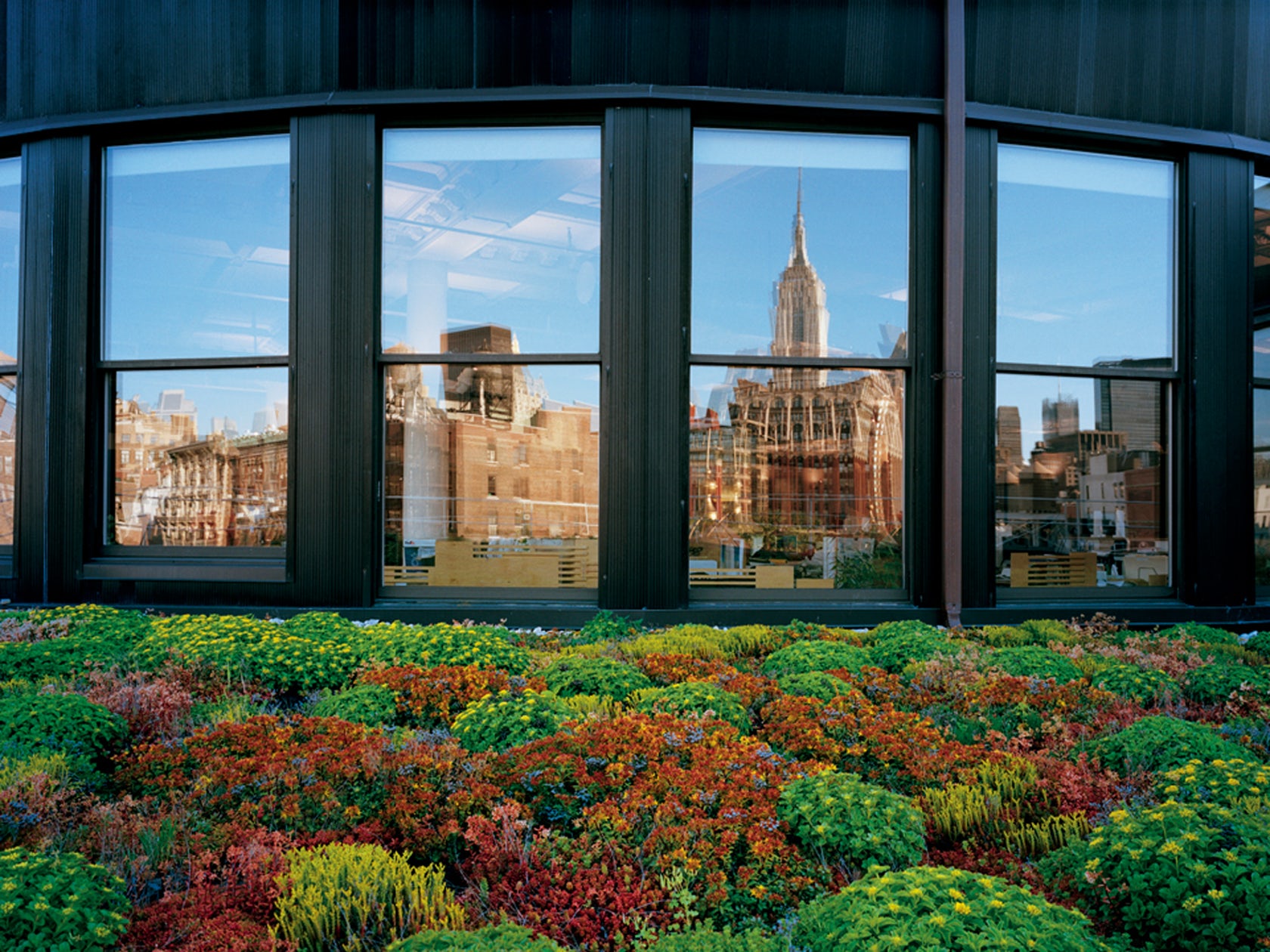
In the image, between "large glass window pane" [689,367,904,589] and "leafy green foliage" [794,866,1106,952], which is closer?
"leafy green foliage" [794,866,1106,952]

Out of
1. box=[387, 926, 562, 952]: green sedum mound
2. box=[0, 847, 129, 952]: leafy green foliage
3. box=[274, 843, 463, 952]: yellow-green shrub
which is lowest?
box=[274, 843, 463, 952]: yellow-green shrub

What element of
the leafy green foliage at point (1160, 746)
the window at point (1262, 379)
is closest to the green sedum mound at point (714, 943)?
the leafy green foliage at point (1160, 746)

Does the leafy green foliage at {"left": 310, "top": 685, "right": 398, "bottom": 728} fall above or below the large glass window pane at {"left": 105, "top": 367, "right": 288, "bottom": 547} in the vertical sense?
below

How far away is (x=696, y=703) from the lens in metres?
4.50

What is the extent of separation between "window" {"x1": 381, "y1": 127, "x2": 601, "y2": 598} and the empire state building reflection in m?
1.60

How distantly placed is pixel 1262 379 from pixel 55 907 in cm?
1133

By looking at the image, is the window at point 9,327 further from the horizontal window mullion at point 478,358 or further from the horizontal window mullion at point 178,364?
the horizontal window mullion at point 478,358

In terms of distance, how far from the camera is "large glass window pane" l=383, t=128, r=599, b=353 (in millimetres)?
8273

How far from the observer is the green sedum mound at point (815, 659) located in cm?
545

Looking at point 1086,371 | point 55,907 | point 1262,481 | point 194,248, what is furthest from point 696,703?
point 1262,481

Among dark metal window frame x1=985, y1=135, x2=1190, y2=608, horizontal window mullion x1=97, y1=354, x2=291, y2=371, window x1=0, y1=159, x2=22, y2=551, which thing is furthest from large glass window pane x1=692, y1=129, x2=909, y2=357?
window x1=0, y1=159, x2=22, y2=551

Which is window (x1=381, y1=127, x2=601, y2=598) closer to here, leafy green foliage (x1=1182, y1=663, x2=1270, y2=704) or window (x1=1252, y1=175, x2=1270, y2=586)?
leafy green foliage (x1=1182, y1=663, x2=1270, y2=704)

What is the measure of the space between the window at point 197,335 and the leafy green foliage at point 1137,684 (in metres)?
7.38

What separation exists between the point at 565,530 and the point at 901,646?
3510 mm
